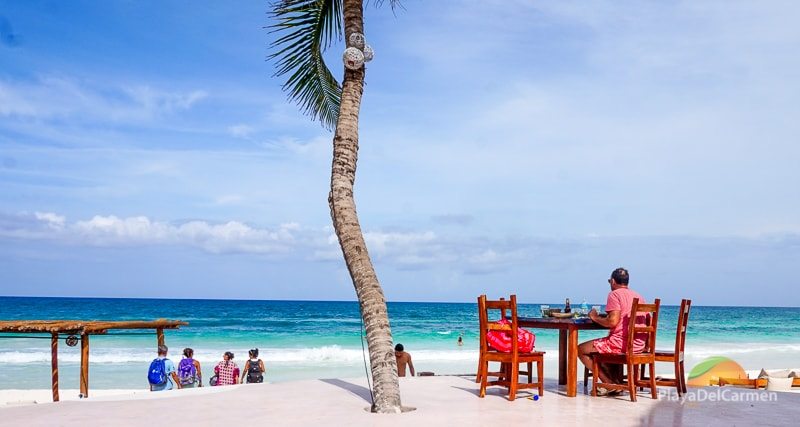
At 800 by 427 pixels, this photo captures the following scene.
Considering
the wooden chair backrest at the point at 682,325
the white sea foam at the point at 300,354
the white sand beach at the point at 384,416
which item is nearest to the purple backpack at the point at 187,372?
the white sand beach at the point at 384,416

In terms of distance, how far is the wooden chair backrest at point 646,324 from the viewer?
23.7 feet

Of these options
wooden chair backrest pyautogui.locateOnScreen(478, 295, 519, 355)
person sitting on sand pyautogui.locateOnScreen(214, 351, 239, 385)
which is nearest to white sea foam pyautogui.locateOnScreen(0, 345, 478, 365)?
person sitting on sand pyautogui.locateOnScreen(214, 351, 239, 385)

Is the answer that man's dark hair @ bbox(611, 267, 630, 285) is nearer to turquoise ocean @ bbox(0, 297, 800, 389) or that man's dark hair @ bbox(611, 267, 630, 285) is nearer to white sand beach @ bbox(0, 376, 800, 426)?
white sand beach @ bbox(0, 376, 800, 426)

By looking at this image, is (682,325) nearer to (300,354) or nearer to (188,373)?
(188,373)

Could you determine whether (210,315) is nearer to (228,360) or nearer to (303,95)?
(228,360)

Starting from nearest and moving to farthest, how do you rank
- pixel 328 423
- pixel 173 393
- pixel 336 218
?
1. pixel 328 423
2. pixel 336 218
3. pixel 173 393

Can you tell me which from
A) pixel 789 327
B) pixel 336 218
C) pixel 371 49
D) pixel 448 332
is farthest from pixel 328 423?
pixel 789 327

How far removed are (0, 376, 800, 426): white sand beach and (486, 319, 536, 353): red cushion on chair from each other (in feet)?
1.68

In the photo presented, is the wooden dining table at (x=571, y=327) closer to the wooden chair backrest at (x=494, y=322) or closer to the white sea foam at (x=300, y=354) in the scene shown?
the wooden chair backrest at (x=494, y=322)

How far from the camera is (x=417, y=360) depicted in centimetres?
2825

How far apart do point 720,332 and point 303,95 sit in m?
45.1

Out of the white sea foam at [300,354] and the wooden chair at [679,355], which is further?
the white sea foam at [300,354]

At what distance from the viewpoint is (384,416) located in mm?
6500

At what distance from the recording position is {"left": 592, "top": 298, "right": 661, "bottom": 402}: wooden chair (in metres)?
7.27
